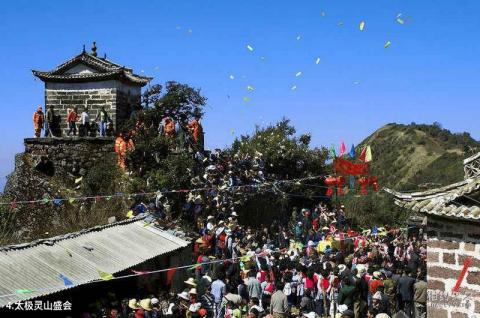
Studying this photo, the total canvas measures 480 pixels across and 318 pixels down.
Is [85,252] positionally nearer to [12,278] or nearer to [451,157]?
[12,278]

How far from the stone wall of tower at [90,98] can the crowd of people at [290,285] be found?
10.6 metres

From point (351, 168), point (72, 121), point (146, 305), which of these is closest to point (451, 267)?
point (146, 305)

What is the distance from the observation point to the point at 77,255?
43.8 feet

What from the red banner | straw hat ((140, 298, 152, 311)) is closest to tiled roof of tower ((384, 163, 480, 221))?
straw hat ((140, 298, 152, 311))

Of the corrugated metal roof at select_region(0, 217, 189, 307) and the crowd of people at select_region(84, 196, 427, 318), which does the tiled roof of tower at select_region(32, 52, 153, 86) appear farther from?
the corrugated metal roof at select_region(0, 217, 189, 307)

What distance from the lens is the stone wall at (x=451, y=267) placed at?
35.4 ft

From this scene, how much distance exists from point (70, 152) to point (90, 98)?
2.87 m

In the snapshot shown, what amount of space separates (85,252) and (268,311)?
448cm

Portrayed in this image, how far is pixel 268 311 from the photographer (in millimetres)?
14266

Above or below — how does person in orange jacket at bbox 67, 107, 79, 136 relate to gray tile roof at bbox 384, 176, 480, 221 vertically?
above

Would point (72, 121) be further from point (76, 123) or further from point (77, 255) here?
point (77, 255)

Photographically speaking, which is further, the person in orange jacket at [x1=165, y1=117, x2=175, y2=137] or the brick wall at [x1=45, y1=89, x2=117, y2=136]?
the brick wall at [x1=45, y1=89, x2=117, y2=136]

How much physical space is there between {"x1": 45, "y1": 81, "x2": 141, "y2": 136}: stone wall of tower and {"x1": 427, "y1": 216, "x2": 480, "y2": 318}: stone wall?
20.2m

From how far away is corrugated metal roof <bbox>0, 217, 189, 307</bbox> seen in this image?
11.0m
